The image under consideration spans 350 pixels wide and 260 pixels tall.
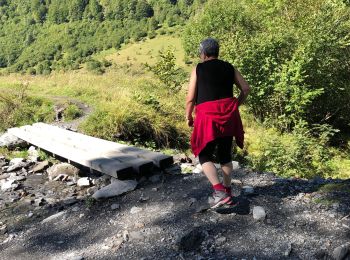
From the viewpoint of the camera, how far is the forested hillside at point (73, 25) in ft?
420

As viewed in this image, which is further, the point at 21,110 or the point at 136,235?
the point at 21,110

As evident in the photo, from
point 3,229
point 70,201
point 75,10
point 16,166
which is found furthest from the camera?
point 75,10

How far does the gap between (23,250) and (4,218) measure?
122cm

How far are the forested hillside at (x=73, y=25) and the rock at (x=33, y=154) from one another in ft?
368

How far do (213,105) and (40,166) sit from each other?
4405 mm

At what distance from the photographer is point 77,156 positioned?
6.48m

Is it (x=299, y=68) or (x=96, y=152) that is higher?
(x=299, y=68)

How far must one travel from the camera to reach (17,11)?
160375mm

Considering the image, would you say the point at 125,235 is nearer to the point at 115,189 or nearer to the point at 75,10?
the point at 115,189

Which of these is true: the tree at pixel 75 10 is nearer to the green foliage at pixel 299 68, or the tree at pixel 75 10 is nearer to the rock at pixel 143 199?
the green foliage at pixel 299 68

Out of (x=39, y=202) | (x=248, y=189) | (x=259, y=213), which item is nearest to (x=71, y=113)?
(x=39, y=202)

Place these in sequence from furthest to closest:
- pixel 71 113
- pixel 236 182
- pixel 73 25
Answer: pixel 73 25
pixel 71 113
pixel 236 182

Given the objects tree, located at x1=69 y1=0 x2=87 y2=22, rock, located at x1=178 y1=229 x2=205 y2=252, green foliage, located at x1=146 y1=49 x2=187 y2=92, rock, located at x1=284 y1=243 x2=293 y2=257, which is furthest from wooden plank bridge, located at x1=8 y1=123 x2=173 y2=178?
tree, located at x1=69 y1=0 x2=87 y2=22

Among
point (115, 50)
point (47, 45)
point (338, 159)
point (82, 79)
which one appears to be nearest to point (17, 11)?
point (47, 45)
